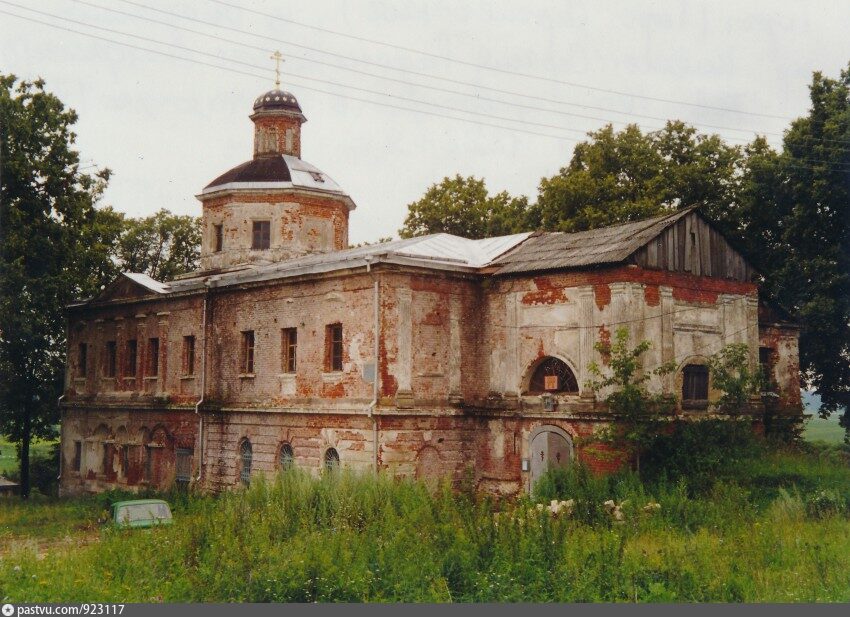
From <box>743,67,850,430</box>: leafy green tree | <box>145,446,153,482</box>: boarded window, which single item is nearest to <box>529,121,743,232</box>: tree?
<box>743,67,850,430</box>: leafy green tree

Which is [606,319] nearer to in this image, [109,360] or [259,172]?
[259,172]

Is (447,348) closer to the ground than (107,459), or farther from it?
farther from it

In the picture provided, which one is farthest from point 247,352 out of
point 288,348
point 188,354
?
point 188,354

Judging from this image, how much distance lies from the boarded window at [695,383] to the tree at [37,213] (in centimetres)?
1820

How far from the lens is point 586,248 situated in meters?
21.0

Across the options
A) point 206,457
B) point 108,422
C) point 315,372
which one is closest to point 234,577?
point 315,372


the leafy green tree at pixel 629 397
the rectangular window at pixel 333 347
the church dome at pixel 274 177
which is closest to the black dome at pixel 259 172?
the church dome at pixel 274 177

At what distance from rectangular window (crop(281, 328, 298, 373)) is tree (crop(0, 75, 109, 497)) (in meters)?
7.82

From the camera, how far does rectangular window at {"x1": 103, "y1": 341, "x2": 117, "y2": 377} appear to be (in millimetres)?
30797

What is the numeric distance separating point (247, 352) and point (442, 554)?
568 inches

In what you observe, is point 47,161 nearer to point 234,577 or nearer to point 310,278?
point 310,278

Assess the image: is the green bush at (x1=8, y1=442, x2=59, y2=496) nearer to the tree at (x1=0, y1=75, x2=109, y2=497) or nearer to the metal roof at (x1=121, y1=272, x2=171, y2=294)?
the tree at (x1=0, y1=75, x2=109, y2=497)

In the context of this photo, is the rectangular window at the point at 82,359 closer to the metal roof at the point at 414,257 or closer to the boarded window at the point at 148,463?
the boarded window at the point at 148,463

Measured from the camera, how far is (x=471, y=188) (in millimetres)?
38656
